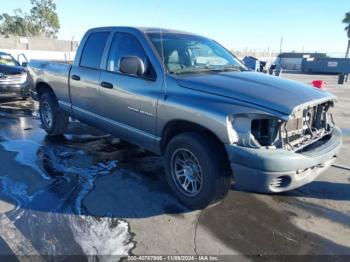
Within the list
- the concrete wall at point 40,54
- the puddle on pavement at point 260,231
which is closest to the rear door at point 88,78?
the puddle on pavement at point 260,231

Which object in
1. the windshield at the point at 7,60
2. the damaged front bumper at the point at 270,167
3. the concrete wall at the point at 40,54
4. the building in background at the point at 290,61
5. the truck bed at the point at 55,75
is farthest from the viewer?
the building in background at the point at 290,61

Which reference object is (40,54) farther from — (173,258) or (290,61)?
(290,61)

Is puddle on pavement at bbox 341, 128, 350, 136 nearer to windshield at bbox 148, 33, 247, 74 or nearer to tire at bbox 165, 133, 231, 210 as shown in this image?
windshield at bbox 148, 33, 247, 74

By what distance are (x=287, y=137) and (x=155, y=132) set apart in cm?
155

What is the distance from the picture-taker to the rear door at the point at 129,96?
419 cm

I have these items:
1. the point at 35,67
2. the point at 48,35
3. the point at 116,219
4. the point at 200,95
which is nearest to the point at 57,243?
the point at 116,219

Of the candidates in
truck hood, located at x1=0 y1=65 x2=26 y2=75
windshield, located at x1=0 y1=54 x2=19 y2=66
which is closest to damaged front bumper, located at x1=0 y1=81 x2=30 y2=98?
truck hood, located at x1=0 y1=65 x2=26 y2=75

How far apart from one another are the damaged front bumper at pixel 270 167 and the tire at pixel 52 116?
13.7ft

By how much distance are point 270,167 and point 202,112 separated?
2.81ft

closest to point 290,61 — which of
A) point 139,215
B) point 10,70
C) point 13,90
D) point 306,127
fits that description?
point 10,70

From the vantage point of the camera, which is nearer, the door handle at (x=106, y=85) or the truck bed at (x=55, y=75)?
the door handle at (x=106, y=85)

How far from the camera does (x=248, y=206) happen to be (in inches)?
162

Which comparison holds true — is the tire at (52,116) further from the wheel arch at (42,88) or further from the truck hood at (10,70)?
the truck hood at (10,70)

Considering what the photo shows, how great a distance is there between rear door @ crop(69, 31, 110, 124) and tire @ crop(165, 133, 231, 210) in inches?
67.5
